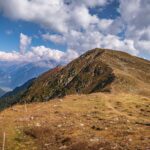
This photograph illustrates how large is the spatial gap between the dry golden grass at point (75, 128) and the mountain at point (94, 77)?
44.9 metres

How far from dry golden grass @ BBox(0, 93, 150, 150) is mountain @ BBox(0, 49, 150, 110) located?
147 ft

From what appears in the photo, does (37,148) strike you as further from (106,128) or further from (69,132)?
(106,128)

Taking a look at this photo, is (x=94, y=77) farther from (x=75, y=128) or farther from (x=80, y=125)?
(x=75, y=128)

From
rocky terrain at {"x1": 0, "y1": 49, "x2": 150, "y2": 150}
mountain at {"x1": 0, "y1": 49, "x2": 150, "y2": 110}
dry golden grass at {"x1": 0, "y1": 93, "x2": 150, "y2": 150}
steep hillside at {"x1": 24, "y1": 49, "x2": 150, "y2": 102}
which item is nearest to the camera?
dry golden grass at {"x1": 0, "y1": 93, "x2": 150, "y2": 150}

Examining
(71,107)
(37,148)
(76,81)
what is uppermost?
(76,81)

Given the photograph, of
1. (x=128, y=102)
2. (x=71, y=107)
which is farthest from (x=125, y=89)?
(x=71, y=107)

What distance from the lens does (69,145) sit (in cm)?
3381

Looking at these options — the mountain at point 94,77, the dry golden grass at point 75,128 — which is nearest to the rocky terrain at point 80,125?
the dry golden grass at point 75,128

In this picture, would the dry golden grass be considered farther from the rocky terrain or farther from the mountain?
the mountain

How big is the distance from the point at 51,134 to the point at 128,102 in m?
32.1

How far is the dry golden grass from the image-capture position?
33.2 meters

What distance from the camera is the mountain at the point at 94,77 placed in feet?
365

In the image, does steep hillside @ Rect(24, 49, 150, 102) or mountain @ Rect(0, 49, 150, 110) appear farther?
steep hillside @ Rect(24, 49, 150, 102)

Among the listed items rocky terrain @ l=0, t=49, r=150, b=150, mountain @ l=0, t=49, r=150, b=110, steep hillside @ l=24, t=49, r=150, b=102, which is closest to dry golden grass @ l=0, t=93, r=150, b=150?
rocky terrain @ l=0, t=49, r=150, b=150
